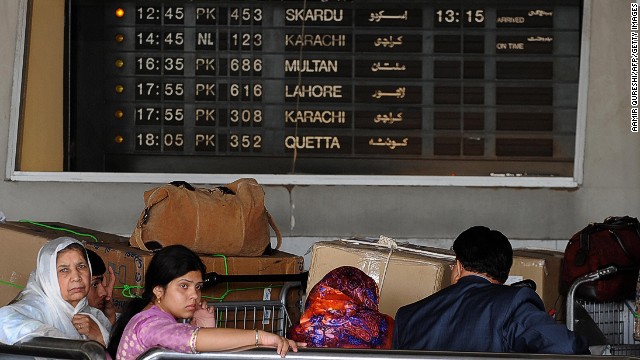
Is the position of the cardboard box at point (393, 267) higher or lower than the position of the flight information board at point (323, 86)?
lower

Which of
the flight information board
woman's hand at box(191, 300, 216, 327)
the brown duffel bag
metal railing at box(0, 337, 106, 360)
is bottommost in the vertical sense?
woman's hand at box(191, 300, 216, 327)

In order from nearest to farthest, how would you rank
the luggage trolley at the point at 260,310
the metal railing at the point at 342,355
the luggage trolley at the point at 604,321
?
1. the metal railing at the point at 342,355
2. the luggage trolley at the point at 260,310
3. the luggage trolley at the point at 604,321

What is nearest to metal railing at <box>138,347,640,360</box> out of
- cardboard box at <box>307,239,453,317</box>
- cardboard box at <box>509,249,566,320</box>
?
cardboard box at <box>307,239,453,317</box>

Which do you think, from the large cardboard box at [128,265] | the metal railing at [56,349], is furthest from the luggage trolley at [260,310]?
the metal railing at [56,349]

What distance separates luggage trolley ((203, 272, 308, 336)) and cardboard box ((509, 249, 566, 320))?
0.99m

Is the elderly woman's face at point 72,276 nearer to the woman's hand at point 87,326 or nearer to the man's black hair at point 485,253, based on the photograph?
the woman's hand at point 87,326

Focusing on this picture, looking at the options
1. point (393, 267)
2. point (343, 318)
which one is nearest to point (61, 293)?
point (343, 318)

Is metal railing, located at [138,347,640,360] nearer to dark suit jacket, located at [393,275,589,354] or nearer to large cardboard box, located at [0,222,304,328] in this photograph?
dark suit jacket, located at [393,275,589,354]

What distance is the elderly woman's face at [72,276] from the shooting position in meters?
3.52

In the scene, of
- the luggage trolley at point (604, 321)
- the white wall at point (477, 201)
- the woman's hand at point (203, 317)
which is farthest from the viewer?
the white wall at point (477, 201)

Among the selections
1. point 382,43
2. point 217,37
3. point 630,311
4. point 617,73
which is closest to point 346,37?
point 382,43

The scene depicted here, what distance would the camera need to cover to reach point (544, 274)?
4906 millimetres

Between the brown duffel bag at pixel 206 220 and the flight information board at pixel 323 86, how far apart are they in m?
2.07

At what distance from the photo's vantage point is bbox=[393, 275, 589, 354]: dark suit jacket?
3000 mm
